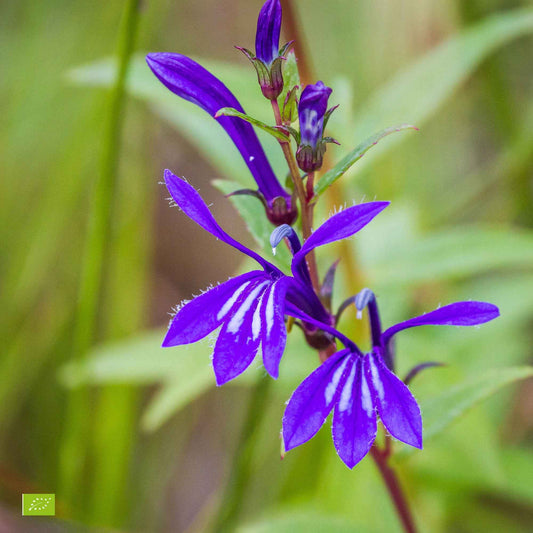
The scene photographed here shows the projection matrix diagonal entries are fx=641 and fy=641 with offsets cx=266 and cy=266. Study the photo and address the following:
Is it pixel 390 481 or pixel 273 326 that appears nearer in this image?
pixel 273 326

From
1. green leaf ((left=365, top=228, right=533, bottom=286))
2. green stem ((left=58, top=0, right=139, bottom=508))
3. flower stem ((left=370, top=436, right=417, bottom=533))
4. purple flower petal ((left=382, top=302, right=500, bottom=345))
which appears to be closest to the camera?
purple flower petal ((left=382, top=302, right=500, bottom=345))

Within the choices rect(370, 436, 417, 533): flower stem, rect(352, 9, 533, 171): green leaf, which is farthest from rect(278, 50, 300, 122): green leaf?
rect(352, 9, 533, 171): green leaf

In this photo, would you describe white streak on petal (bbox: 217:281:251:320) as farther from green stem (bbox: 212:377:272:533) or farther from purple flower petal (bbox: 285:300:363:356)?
green stem (bbox: 212:377:272:533)

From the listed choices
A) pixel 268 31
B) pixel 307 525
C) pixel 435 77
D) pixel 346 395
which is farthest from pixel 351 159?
pixel 435 77

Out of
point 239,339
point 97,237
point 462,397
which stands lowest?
point 462,397

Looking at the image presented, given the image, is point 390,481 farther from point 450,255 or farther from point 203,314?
point 450,255

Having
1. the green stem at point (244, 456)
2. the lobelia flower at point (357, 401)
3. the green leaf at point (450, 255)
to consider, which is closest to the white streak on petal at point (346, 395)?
Result: the lobelia flower at point (357, 401)
